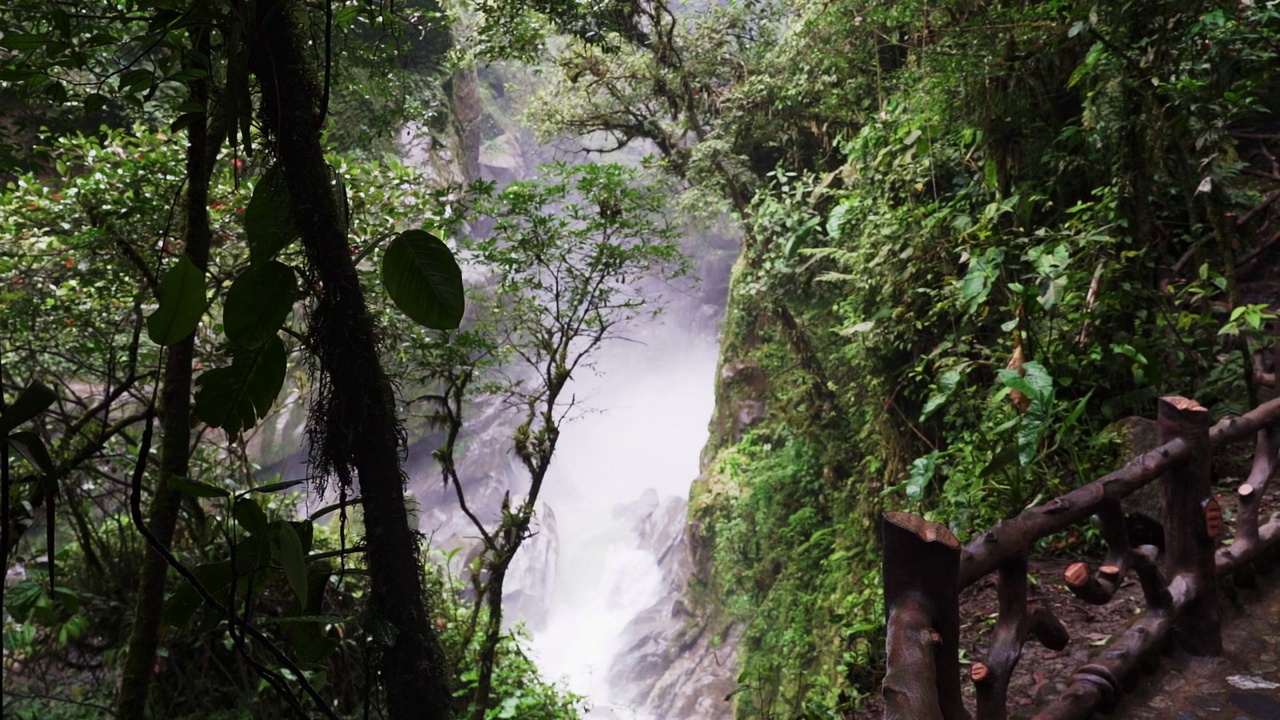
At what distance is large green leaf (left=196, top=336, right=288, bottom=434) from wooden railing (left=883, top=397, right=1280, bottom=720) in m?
0.95

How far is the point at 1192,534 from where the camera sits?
210 cm

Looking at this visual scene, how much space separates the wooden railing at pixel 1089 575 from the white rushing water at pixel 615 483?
9.99 m

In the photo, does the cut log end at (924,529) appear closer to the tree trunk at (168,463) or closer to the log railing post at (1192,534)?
the log railing post at (1192,534)

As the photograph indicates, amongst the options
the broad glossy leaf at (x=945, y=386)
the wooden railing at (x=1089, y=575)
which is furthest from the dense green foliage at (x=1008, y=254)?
the wooden railing at (x=1089, y=575)

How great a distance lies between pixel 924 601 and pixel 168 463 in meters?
1.56

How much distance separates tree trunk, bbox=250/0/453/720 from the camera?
0.88 metres

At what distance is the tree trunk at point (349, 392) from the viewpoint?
2.89 ft

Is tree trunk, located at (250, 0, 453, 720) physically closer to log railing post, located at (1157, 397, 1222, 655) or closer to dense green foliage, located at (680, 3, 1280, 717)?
log railing post, located at (1157, 397, 1222, 655)

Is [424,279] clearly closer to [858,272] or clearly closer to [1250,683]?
[1250,683]

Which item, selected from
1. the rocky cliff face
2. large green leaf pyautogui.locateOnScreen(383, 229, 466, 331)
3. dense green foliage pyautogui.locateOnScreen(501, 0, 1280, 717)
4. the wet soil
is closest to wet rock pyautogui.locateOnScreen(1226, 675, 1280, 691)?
the wet soil

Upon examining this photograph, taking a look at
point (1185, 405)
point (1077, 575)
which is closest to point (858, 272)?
point (1185, 405)

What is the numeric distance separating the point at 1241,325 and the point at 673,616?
9.79m

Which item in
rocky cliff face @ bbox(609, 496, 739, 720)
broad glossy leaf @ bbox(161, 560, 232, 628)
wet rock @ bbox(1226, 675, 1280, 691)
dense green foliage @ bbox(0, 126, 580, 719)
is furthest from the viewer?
rocky cliff face @ bbox(609, 496, 739, 720)

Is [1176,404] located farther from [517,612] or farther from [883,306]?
[517,612]
